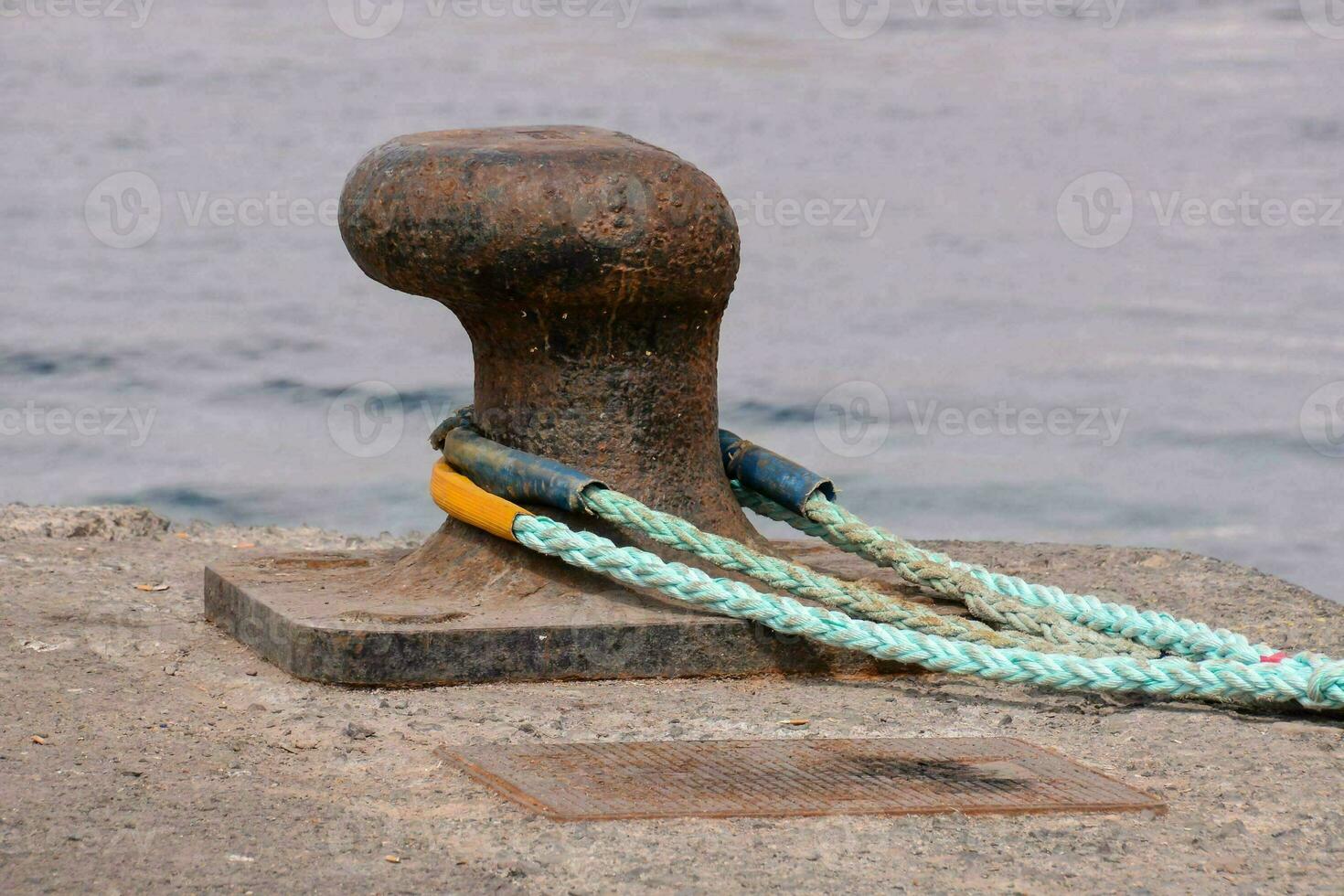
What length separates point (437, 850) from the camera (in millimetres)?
2520

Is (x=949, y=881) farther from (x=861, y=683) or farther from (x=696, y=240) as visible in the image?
(x=696, y=240)

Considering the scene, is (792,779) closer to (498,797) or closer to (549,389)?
(498,797)

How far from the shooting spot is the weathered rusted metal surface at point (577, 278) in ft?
11.3

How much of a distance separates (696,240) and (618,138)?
393mm

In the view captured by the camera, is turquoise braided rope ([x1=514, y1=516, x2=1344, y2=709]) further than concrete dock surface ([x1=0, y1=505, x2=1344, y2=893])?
Yes

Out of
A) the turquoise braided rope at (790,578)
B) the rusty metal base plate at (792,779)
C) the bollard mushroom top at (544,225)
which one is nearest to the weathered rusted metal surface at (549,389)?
the bollard mushroom top at (544,225)

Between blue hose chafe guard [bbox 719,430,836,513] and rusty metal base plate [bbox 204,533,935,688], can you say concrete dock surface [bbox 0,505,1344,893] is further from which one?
blue hose chafe guard [bbox 719,430,836,513]

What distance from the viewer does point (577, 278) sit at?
11.4 feet

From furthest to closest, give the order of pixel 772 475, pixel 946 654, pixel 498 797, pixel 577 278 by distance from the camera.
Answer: pixel 772 475, pixel 577 278, pixel 946 654, pixel 498 797

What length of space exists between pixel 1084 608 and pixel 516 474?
1140 mm

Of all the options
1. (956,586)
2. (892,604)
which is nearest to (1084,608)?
(956,586)

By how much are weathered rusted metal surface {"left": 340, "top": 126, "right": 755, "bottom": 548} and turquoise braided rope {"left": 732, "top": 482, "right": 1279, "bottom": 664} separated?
0.49 ft

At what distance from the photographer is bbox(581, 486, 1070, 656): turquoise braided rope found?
11.4ft

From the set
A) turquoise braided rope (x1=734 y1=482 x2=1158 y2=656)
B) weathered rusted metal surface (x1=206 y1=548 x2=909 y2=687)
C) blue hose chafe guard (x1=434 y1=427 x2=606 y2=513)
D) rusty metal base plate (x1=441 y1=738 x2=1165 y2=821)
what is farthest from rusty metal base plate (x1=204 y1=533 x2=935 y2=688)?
rusty metal base plate (x1=441 y1=738 x2=1165 y2=821)
